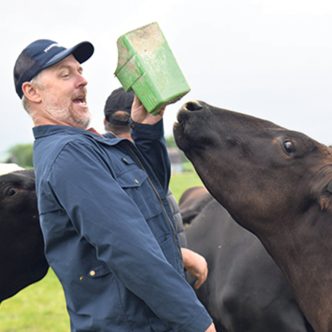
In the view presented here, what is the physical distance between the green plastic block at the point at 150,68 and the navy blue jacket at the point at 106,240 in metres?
0.29

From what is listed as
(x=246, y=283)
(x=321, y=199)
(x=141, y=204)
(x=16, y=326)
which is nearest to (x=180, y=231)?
(x=246, y=283)

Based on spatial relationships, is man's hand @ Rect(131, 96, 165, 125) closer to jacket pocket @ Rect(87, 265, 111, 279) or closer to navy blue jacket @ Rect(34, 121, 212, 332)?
navy blue jacket @ Rect(34, 121, 212, 332)

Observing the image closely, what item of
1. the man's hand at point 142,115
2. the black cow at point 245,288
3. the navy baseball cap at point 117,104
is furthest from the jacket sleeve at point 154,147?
the black cow at point 245,288

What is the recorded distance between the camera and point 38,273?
16.3 ft

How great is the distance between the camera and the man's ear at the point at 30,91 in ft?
11.6

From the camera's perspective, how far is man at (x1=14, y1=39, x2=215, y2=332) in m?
2.99

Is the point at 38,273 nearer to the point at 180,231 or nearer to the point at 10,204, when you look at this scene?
the point at 10,204

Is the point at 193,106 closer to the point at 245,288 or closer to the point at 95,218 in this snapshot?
the point at 95,218

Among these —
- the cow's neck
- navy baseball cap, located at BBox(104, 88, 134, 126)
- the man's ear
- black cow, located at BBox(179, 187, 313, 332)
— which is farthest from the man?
black cow, located at BBox(179, 187, 313, 332)

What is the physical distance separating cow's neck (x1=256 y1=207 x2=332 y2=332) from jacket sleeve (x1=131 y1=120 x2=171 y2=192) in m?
0.79

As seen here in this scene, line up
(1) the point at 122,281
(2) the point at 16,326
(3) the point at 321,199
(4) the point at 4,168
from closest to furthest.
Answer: (1) the point at 122,281
(3) the point at 321,199
(4) the point at 4,168
(2) the point at 16,326

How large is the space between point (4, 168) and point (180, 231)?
51.7 inches

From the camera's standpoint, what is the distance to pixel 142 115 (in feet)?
12.4

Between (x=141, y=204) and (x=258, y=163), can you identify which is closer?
(x=141, y=204)
